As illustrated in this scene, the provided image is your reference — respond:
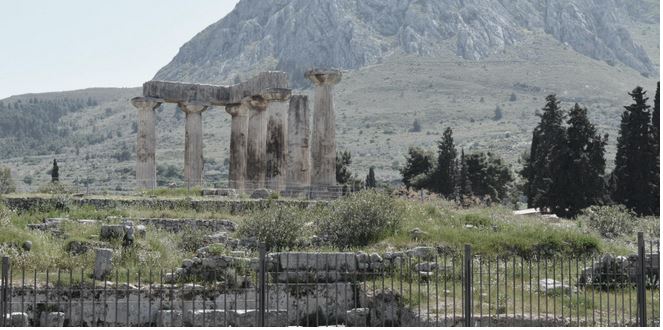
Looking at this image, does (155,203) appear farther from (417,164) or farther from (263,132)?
(417,164)

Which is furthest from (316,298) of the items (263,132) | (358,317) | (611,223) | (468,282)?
(263,132)

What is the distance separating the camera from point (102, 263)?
2128 centimetres

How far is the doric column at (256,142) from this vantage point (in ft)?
136

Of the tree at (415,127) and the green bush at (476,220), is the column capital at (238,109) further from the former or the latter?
the tree at (415,127)

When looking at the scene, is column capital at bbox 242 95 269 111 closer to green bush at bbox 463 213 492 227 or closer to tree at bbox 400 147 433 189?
green bush at bbox 463 213 492 227

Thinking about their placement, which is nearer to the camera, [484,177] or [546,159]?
[546,159]

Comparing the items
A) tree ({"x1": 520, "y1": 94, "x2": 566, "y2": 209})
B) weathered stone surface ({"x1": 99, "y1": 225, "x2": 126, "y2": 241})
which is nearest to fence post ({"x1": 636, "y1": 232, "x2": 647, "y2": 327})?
weathered stone surface ({"x1": 99, "y1": 225, "x2": 126, "y2": 241})

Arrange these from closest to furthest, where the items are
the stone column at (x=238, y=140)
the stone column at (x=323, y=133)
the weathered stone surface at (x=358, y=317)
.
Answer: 1. the weathered stone surface at (x=358, y=317)
2. the stone column at (x=323, y=133)
3. the stone column at (x=238, y=140)

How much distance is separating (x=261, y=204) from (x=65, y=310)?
13.4 metres

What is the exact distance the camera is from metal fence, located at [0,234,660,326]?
723 inches

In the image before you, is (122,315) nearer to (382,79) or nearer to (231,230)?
(231,230)

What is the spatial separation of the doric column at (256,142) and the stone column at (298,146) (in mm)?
965

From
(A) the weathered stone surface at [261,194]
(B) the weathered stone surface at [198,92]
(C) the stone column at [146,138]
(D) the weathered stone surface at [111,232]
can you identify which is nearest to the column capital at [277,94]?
(B) the weathered stone surface at [198,92]

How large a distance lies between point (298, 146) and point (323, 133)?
174 cm
